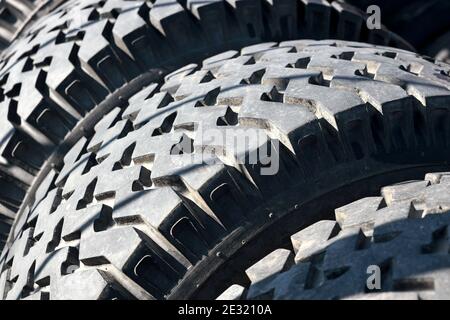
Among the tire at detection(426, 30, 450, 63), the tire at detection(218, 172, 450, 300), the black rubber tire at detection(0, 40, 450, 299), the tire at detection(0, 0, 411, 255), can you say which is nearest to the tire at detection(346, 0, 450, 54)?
the tire at detection(426, 30, 450, 63)

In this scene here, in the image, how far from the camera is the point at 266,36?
2.71 m

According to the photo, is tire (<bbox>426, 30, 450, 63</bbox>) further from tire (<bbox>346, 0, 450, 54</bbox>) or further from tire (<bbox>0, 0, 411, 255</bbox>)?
tire (<bbox>0, 0, 411, 255</bbox>)

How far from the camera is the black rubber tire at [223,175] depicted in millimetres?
1775

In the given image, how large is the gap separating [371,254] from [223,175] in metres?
0.43

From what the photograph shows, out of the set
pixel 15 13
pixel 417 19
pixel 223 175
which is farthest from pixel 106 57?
pixel 417 19

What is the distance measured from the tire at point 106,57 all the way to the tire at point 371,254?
3.43ft

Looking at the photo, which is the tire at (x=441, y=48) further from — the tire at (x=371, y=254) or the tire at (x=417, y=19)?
the tire at (x=371, y=254)

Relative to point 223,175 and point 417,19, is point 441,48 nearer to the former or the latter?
point 417,19

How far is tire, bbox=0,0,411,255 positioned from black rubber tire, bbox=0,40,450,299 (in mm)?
341

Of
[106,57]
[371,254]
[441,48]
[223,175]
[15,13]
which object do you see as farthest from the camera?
[15,13]

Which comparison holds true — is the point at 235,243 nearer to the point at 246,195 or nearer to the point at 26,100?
the point at 246,195

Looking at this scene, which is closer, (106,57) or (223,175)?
(223,175)

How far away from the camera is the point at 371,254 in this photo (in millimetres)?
1563

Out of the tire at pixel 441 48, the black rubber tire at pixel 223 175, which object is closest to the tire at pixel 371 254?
the black rubber tire at pixel 223 175
